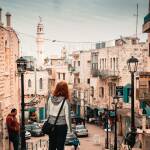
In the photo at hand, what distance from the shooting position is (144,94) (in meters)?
27.4

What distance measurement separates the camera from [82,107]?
199 ft

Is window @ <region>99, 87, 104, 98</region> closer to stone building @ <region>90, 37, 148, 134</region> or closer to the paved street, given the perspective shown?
stone building @ <region>90, 37, 148, 134</region>

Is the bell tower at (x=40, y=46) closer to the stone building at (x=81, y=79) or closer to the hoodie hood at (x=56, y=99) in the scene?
the stone building at (x=81, y=79)

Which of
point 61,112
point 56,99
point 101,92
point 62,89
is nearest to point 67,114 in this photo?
point 61,112

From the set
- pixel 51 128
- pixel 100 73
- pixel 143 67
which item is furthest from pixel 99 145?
pixel 51 128

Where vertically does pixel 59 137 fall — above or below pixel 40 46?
below

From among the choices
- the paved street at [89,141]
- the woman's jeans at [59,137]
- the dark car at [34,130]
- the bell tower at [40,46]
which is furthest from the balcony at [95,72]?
the woman's jeans at [59,137]

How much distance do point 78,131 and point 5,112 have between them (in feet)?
67.4

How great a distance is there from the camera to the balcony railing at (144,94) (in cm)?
2682

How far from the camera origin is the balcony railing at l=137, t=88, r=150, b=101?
26816 millimetres

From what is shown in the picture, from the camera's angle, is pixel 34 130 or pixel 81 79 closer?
pixel 34 130

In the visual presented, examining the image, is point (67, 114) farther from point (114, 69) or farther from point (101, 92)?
point (101, 92)

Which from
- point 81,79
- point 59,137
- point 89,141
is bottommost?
point 89,141

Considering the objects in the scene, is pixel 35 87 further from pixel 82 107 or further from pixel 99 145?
pixel 99 145
